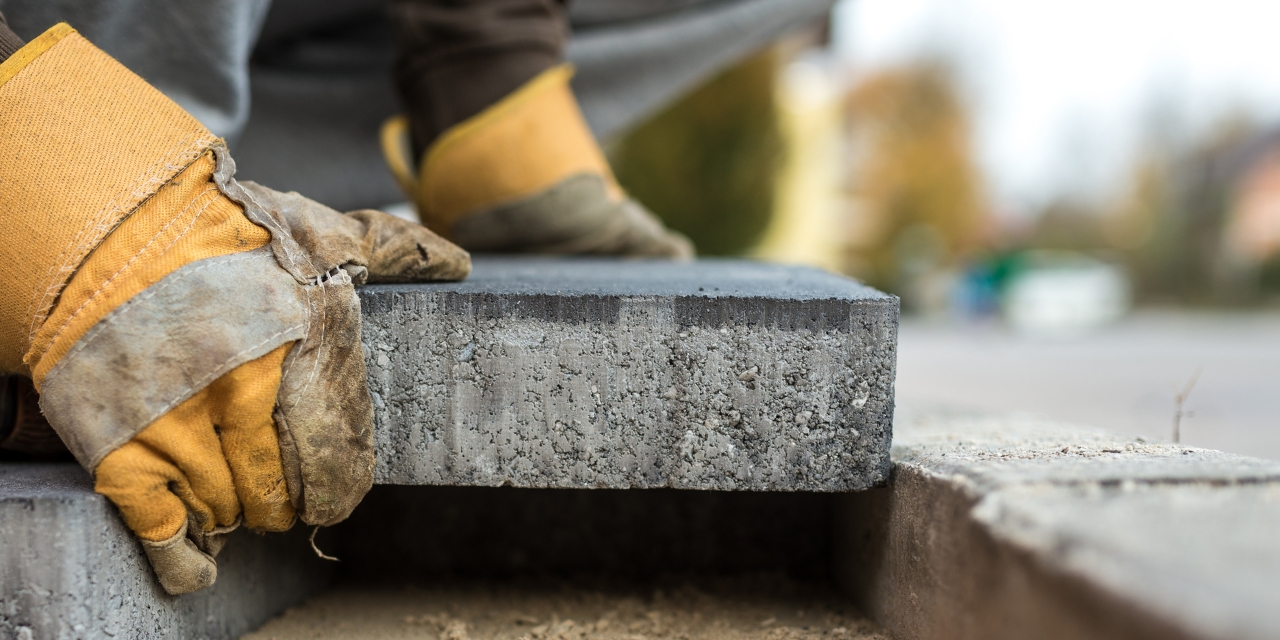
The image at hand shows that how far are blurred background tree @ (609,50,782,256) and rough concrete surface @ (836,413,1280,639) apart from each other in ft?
24.9

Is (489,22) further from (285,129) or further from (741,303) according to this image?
(741,303)

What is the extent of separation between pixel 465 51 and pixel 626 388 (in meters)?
0.95

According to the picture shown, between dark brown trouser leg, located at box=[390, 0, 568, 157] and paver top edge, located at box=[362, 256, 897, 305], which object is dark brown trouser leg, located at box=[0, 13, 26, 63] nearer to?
paver top edge, located at box=[362, 256, 897, 305]

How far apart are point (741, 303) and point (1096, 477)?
0.44 meters

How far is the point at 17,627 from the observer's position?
2.98ft

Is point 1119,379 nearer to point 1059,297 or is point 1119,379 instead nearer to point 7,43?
point 7,43

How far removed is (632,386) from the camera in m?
1.09

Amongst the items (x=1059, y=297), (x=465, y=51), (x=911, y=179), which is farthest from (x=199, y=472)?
(x=911, y=179)

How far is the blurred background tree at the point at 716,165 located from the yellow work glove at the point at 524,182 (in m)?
6.87

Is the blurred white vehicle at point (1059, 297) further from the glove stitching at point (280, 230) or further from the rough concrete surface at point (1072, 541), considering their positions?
the glove stitching at point (280, 230)

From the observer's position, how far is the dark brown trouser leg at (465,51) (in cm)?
170

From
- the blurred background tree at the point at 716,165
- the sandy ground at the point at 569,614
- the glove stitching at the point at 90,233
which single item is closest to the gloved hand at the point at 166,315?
the glove stitching at the point at 90,233


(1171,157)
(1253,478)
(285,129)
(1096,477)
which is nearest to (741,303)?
(1096,477)

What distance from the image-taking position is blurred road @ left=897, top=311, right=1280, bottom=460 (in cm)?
335
